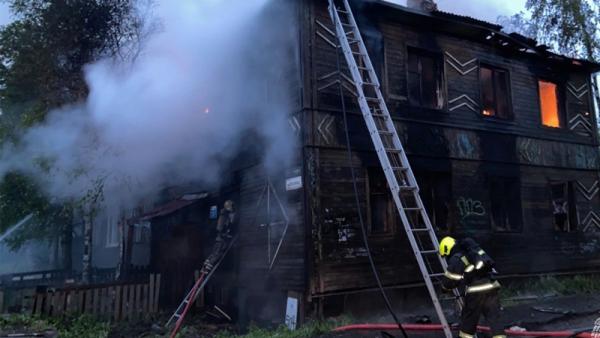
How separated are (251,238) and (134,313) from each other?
283 centimetres

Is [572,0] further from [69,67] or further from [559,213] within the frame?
[69,67]

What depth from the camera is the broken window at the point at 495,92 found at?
1162 cm

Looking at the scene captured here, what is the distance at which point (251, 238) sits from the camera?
9.88 m

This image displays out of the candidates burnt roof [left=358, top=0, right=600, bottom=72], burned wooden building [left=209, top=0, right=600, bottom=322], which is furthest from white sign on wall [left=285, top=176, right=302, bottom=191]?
burnt roof [left=358, top=0, right=600, bottom=72]

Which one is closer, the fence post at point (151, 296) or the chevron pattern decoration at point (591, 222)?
the fence post at point (151, 296)

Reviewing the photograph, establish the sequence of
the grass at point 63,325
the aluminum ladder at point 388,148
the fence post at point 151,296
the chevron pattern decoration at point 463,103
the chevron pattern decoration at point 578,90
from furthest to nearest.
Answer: the chevron pattern decoration at point 578,90, the chevron pattern decoration at point 463,103, the fence post at point 151,296, the grass at point 63,325, the aluminum ladder at point 388,148

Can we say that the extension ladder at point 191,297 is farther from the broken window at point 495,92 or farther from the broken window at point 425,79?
the broken window at point 495,92

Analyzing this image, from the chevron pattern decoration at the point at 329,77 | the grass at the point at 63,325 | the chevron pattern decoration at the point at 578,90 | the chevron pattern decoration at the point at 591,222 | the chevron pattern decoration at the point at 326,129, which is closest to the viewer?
the grass at the point at 63,325

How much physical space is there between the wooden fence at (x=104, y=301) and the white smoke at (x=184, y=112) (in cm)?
272

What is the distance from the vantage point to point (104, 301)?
30.4ft

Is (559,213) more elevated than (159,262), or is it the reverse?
(559,213)

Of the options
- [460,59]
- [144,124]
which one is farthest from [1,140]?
[460,59]

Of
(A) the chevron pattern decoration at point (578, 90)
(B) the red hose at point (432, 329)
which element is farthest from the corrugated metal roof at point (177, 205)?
(A) the chevron pattern decoration at point (578, 90)

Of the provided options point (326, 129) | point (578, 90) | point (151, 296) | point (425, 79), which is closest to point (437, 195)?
point (425, 79)
